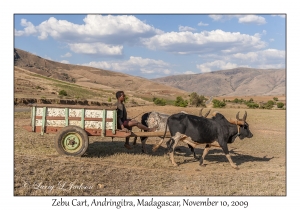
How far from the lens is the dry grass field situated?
655 cm

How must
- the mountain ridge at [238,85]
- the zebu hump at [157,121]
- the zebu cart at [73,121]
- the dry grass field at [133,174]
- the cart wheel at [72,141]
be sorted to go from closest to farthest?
the dry grass field at [133,174]
the cart wheel at [72,141]
the zebu cart at [73,121]
the zebu hump at [157,121]
the mountain ridge at [238,85]

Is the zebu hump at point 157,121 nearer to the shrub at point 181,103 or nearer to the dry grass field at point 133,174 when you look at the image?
the dry grass field at point 133,174

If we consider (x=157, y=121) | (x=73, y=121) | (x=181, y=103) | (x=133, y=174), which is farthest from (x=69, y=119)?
(x=181, y=103)

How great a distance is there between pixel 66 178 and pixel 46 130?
99.7 inches

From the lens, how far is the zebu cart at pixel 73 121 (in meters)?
8.84

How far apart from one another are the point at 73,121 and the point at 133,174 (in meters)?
2.57

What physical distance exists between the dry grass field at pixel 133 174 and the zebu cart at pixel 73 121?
0.47 meters

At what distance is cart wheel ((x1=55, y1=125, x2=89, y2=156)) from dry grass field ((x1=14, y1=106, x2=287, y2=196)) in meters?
0.26

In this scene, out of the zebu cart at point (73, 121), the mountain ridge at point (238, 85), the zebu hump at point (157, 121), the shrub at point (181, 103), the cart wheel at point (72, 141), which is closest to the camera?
the cart wheel at point (72, 141)

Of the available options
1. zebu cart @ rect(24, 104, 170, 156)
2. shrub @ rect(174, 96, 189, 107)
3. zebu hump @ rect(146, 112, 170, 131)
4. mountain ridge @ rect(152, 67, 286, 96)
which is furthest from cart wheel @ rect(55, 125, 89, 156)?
mountain ridge @ rect(152, 67, 286, 96)

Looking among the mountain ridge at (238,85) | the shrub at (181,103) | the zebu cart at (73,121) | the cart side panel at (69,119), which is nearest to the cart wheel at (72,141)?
the zebu cart at (73,121)

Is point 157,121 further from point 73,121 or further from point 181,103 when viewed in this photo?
point 181,103

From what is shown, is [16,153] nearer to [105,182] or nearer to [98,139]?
[105,182]

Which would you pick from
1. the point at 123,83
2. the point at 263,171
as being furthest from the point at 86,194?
the point at 123,83
